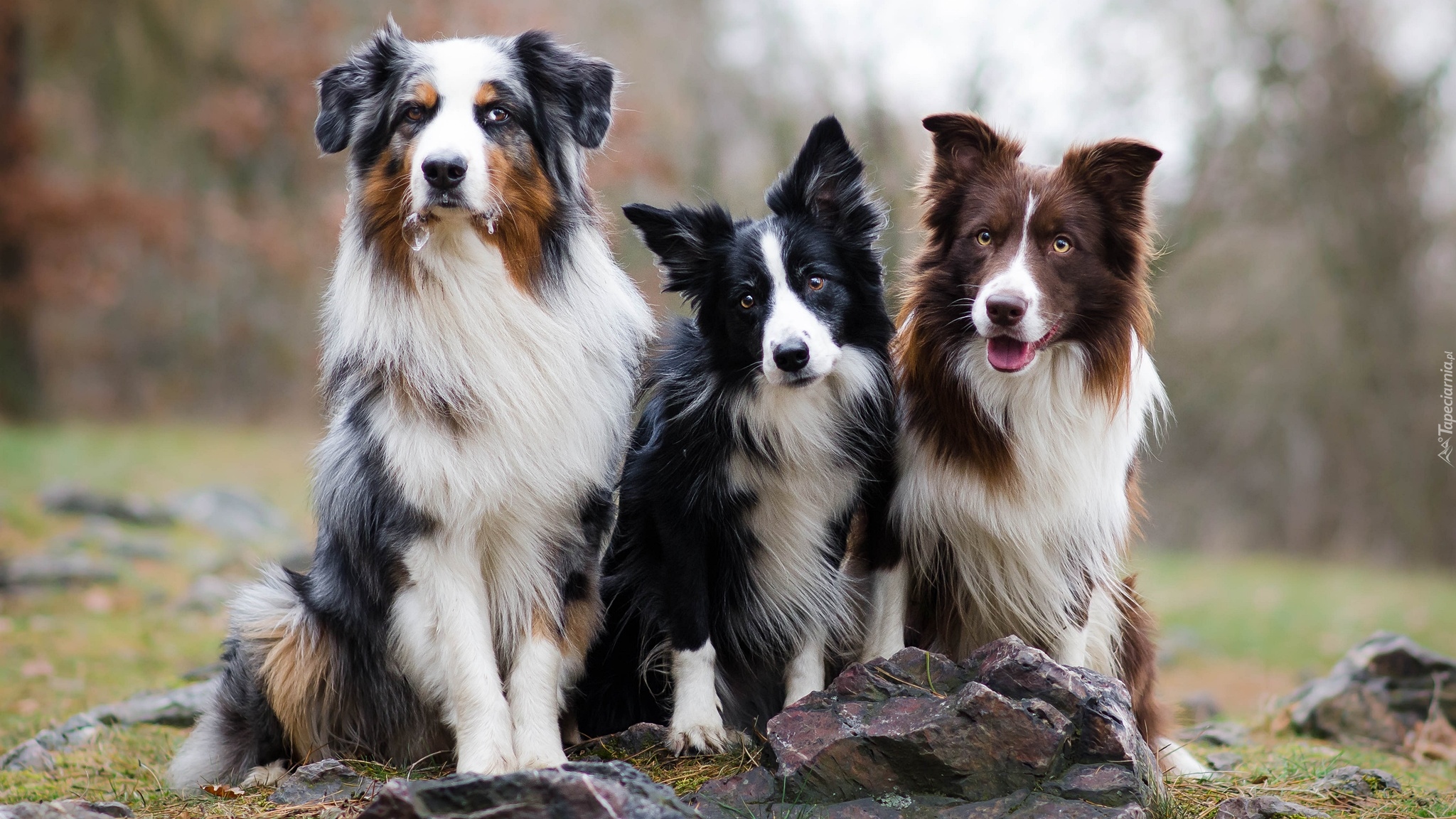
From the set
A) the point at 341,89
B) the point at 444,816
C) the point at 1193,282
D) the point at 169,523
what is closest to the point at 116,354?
the point at 169,523

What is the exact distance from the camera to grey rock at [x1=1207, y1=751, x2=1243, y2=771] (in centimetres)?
443

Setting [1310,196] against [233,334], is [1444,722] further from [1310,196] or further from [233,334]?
[233,334]

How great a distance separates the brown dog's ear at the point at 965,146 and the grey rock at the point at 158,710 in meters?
3.94

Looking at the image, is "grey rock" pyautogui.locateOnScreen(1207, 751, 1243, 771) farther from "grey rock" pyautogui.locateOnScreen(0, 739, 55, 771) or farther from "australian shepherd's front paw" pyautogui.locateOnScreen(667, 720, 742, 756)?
"grey rock" pyautogui.locateOnScreen(0, 739, 55, 771)

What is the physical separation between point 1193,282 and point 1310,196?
5.68ft

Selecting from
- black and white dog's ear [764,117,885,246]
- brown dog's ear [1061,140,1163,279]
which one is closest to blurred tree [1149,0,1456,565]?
brown dog's ear [1061,140,1163,279]

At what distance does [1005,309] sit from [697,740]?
172 centimetres

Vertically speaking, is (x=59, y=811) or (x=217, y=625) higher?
(x=59, y=811)

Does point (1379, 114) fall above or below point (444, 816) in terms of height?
above

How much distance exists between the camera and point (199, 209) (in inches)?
696

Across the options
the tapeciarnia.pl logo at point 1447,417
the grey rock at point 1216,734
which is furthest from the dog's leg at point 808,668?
the tapeciarnia.pl logo at point 1447,417

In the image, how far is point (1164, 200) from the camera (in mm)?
13008

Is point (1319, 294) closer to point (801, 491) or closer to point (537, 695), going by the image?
point (801, 491)

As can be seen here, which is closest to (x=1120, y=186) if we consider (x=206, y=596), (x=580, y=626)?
(x=580, y=626)
